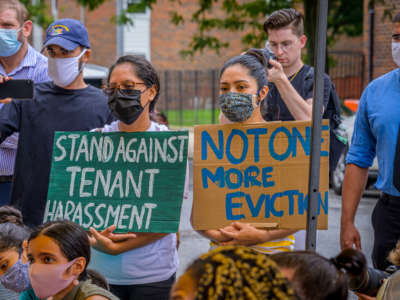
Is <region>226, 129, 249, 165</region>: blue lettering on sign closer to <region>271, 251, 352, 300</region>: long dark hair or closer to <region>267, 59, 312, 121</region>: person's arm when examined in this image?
<region>267, 59, 312, 121</region>: person's arm

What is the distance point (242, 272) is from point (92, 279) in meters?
1.44

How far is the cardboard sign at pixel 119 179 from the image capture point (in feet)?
10.4

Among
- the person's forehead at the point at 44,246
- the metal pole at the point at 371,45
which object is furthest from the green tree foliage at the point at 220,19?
the person's forehead at the point at 44,246

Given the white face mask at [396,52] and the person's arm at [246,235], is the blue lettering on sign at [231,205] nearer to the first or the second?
the person's arm at [246,235]

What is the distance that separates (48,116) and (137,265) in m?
1.05

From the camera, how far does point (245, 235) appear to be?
9.87 feet

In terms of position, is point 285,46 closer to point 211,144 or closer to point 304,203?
point 211,144

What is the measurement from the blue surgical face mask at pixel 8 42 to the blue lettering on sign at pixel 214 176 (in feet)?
5.87

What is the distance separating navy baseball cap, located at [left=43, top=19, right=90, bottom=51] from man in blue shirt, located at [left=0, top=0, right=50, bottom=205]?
55cm

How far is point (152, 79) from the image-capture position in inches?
133

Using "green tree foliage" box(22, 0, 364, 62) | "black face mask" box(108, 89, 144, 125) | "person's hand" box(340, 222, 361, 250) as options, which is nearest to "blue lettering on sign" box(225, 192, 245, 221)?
"black face mask" box(108, 89, 144, 125)

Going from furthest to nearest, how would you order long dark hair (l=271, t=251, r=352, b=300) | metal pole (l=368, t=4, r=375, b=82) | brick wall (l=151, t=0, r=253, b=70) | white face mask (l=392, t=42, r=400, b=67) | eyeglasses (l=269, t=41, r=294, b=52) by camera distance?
brick wall (l=151, t=0, r=253, b=70) < metal pole (l=368, t=4, r=375, b=82) < eyeglasses (l=269, t=41, r=294, b=52) < white face mask (l=392, t=42, r=400, b=67) < long dark hair (l=271, t=251, r=352, b=300)

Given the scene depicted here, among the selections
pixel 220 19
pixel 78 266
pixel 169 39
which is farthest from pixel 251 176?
pixel 169 39

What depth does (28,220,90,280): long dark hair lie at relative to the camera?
9.54ft
